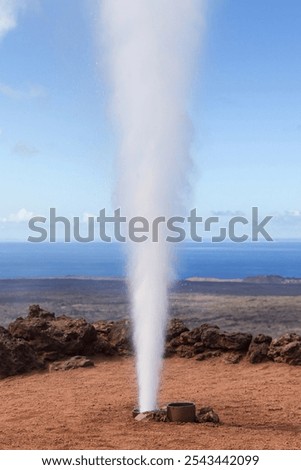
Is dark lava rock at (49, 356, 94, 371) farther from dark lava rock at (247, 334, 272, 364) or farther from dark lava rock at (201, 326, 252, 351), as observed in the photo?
dark lava rock at (247, 334, 272, 364)

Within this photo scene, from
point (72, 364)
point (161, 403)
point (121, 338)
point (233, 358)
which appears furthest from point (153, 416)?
point (121, 338)

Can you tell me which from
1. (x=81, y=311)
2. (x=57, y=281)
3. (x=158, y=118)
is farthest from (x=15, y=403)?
(x=57, y=281)

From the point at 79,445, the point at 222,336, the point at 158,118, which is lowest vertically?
the point at 79,445

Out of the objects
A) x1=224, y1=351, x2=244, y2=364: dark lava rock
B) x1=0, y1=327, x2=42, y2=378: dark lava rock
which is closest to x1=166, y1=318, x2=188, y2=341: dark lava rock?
x1=224, y1=351, x2=244, y2=364: dark lava rock

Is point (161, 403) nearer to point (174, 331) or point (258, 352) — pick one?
point (258, 352)

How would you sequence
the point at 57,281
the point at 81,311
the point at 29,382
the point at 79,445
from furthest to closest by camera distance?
the point at 57,281 → the point at 81,311 → the point at 29,382 → the point at 79,445

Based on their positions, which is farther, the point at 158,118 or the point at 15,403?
the point at 15,403
